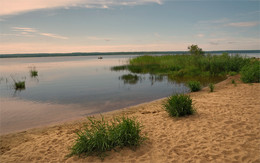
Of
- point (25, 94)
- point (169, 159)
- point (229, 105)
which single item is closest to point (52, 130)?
point (169, 159)

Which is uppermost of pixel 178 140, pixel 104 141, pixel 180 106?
pixel 180 106

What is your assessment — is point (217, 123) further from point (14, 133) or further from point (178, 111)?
point (14, 133)

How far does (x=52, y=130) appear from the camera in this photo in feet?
26.7

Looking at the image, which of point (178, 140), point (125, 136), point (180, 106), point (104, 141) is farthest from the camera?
point (180, 106)

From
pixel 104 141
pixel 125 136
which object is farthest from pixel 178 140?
pixel 104 141

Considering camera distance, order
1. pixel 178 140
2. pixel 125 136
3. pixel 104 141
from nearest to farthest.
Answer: pixel 104 141 → pixel 125 136 → pixel 178 140

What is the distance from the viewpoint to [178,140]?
6.07 meters

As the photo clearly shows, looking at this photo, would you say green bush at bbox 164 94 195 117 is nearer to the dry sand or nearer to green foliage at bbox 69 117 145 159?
the dry sand

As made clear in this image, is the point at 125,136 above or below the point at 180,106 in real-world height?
below

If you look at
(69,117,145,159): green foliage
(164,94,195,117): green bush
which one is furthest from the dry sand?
(164,94,195,117): green bush

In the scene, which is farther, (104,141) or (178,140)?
(178,140)

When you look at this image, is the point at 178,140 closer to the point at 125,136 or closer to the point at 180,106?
the point at 125,136

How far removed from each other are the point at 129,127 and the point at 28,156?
3.22 m

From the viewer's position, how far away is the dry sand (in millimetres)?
5180
